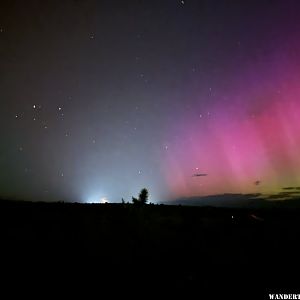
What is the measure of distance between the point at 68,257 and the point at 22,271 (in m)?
2.68

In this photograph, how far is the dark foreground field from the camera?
40.7 ft

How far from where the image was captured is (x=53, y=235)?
20.5 m

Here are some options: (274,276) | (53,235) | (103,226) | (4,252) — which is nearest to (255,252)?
(274,276)

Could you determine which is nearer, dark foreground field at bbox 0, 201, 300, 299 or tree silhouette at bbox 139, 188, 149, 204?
dark foreground field at bbox 0, 201, 300, 299

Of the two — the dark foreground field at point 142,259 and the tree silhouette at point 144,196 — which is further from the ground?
the tree silhouette at point 144,196

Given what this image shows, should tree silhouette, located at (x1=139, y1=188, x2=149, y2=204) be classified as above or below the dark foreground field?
above

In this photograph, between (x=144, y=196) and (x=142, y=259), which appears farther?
(x=144, y=196)

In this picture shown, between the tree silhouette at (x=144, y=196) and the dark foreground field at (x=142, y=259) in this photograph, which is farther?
the tree silhouette at (x=144, y=196)

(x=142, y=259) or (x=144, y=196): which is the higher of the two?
(x=144, y=196)

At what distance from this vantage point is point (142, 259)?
16.0m

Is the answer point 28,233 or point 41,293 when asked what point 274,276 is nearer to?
point 41,293

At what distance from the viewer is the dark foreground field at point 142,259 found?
12.4m

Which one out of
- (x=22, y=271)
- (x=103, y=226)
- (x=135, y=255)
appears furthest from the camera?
(x=103, y=226)

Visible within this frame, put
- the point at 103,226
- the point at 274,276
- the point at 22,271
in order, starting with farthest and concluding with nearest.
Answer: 1. the point at 103,226
2. the point at 274,276
3. the point at 22,271
